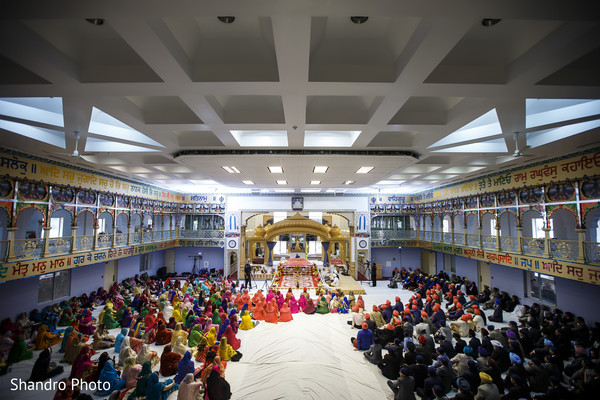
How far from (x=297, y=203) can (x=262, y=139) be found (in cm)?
1275

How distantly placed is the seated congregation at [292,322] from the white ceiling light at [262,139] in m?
5.53

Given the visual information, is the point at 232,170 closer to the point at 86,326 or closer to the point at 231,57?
the point at 231,57

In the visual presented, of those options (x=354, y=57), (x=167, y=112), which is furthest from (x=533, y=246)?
(x=167, y=112)

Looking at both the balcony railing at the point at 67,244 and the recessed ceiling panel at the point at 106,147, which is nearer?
the recessed ceiling panel at the point at 106,147

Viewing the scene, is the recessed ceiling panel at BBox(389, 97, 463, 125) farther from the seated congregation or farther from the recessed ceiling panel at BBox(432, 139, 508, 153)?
the seated congregation

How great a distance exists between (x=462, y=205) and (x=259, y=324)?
13193 millimetres

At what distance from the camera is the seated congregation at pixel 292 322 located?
557cm

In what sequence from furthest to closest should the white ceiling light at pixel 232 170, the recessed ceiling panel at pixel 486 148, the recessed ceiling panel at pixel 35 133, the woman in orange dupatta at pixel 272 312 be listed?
the woman in orange dupatta at pixel 272 312 → the white ceiling light at pixel 232 170 → the recessed ceiling panel at pixel 486 148 → the recessed ceiling panel at pixel 35 133

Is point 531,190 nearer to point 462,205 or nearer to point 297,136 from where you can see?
point 462,205

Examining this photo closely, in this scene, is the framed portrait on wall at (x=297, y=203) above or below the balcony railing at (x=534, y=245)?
above

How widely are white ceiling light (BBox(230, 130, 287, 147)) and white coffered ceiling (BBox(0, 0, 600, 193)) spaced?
544 mm

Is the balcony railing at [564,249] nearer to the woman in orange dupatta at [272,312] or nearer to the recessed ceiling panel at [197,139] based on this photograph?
the woman in orange dupatta at [272,312]

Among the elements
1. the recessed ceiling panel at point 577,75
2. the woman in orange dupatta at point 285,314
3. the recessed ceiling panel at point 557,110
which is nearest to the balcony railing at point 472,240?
the recessed ceiling panel at point 557,110

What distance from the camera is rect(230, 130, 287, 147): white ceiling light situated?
751 centimetres
